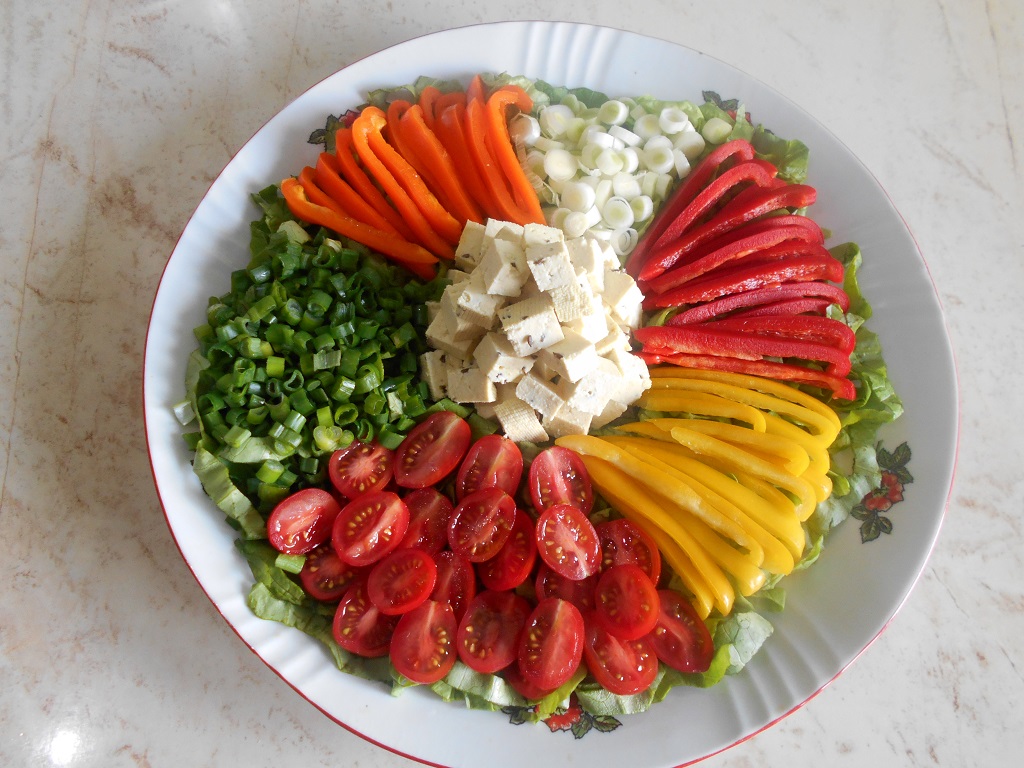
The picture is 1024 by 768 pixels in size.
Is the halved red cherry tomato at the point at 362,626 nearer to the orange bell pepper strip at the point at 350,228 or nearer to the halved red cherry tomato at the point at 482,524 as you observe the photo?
the halved red cherry tomato at the point at 482,524

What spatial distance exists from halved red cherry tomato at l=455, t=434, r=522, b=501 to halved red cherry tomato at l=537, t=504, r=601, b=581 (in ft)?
0.59

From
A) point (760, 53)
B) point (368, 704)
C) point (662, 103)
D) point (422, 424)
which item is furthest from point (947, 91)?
point (368, 704)

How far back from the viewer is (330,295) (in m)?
2.26

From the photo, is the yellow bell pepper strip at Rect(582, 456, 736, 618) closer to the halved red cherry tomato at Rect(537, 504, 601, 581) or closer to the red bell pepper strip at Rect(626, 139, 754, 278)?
the halved red cherry tomato at Rect(537, 504, 601, 581)

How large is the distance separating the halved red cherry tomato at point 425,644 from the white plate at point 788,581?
0.54 ft

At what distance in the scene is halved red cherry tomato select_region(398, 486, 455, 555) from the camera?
2145mm

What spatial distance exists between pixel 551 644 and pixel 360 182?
5.35 feet

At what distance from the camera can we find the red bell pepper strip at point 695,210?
244cm

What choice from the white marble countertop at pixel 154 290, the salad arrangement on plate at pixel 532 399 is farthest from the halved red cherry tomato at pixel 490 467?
the white marble countertop at pixel 154 290

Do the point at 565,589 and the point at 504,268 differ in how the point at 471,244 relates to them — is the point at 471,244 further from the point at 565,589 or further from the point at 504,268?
the point at 565,589

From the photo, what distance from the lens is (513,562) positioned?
210 centimetres

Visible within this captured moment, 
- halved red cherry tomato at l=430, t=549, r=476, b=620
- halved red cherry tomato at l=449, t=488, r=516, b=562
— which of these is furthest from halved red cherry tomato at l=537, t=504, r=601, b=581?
halved red cherry tomato at l=430, t=549, r=476, b=620

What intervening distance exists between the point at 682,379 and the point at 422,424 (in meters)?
0.88

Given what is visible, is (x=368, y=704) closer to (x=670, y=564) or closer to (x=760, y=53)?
(x=670, y=564)
